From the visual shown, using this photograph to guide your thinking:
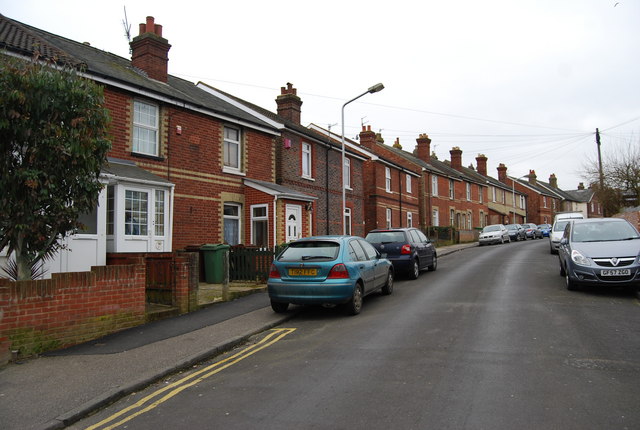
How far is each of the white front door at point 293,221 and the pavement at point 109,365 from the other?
8241 mm

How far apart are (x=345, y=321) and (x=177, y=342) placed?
→ 9.52 ft

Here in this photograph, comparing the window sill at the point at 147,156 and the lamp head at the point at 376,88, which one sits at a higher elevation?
the lamp head at the point at 376,88

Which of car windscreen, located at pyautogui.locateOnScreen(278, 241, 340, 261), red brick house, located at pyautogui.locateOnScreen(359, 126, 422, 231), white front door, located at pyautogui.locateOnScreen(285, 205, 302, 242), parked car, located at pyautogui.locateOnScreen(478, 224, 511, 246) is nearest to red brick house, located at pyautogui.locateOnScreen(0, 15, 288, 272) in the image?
white front door, located at pyautogui.locateOnScreen(285, 205, 302, 242)

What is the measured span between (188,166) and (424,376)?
11465 mm

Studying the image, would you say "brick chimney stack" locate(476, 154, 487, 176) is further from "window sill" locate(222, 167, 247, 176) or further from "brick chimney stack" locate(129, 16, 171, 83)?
"brick chimney stack" locate(129, 16, 171, 83)

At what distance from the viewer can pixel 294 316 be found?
8.80 meters

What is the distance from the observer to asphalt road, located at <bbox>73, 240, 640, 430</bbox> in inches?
157

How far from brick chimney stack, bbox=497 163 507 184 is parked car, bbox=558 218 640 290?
50.9 meters

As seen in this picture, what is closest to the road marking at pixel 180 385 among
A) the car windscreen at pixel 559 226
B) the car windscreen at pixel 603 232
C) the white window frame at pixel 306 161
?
the car windscreen at pixel 603 232

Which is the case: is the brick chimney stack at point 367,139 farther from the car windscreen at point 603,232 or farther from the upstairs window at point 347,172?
the car windscreen at point 603,232

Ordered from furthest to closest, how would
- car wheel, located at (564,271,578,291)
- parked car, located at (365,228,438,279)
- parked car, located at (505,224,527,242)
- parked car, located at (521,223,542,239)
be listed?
1. parked car, located at (521,223,542,239)
2. parked car, located at (505,224,527,242)
3. parked car, located at (365,228,438,279)
4. car wheel, located at (564,271,578,291)

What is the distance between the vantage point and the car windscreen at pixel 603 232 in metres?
10.4

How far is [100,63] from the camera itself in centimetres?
1373

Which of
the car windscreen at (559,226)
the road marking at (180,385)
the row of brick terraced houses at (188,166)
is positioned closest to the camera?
the road marking at (180,385)
